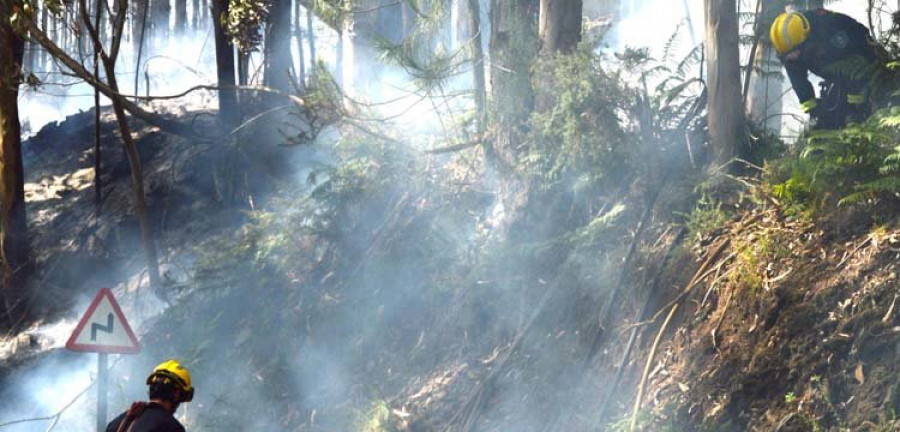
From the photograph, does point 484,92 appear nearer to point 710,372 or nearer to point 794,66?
point 794,66

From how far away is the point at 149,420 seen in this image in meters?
6.67

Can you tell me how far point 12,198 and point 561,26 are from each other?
10.1 metres

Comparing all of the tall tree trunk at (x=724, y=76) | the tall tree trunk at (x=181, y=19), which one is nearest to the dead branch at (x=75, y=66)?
the tall tree trunk at (x=724, y=76)

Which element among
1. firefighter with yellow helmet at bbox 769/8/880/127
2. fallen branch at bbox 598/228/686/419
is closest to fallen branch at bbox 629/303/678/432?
fallen branch at bbox 598/228/686/419

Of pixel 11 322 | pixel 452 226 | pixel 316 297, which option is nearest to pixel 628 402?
pixel 452 226

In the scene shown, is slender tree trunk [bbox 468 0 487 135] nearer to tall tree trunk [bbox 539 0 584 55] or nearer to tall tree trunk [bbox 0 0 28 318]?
tall tree trunk [bbox 539 0 584 55]

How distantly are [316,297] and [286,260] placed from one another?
0.94 m

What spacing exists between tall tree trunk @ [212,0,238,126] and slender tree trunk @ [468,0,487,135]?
484cm

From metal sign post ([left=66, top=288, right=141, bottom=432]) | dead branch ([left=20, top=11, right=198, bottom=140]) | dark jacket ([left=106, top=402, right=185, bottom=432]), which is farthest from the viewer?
dead branch ([left=20, top=11, right=198, bottom=140])

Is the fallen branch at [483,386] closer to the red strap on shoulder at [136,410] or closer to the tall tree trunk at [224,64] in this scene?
the red strap on shoulder at [136,410]

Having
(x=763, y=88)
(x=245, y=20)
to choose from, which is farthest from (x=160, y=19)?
(x=763, y=88)

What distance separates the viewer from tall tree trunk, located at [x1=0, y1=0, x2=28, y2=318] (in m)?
16.4

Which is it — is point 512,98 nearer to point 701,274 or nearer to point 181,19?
point 701,274

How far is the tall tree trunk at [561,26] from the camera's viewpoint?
446 inches
